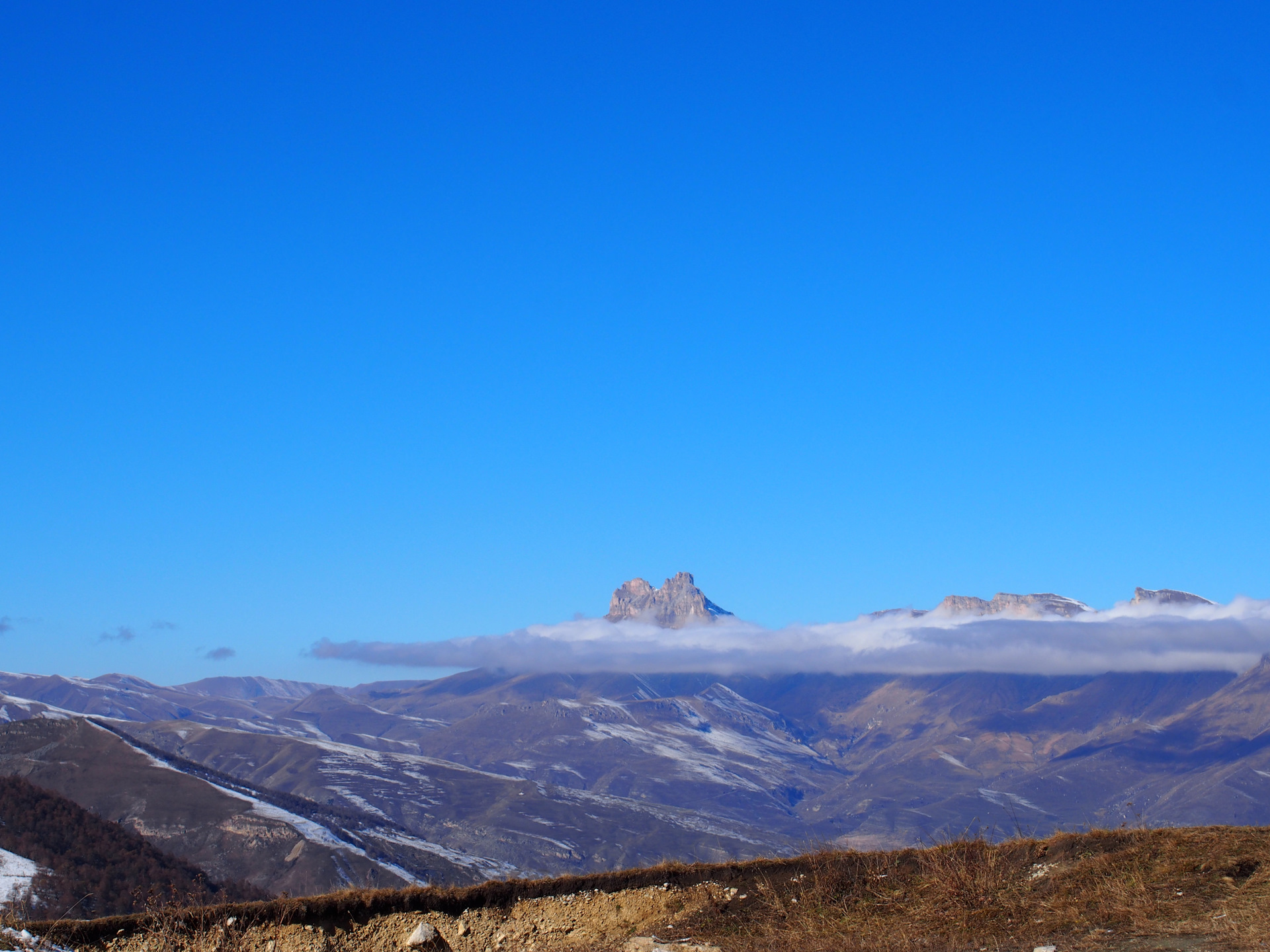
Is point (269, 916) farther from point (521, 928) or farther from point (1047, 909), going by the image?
point (1047, 909)

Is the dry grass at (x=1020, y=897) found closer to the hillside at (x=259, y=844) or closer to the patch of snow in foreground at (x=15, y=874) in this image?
Result: the patch of snow in foreground at (x=15, y=874)

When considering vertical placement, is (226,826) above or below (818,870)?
below

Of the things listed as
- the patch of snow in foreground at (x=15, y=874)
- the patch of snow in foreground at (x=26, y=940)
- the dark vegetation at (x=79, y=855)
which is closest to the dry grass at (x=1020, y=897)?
the patch of snow in foreground at (x=26, y=940)

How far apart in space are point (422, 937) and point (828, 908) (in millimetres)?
9475

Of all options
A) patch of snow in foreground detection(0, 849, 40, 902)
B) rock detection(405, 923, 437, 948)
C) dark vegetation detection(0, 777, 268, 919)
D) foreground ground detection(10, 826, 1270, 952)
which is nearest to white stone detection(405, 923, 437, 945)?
rock detection(405, 923, 437, 948)

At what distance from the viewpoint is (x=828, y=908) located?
2389cm

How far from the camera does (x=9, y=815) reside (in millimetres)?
114062

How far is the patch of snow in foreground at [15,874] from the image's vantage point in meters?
83.7

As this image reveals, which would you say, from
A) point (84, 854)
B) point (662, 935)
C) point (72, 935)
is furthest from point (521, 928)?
point (84, 854)

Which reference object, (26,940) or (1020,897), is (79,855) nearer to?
(26,940)

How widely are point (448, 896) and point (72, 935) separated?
840 cm

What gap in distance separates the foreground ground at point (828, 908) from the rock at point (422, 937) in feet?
0.36

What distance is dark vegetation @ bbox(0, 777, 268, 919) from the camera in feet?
308

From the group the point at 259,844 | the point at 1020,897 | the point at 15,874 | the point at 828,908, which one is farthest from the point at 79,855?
the point at 1020,897
